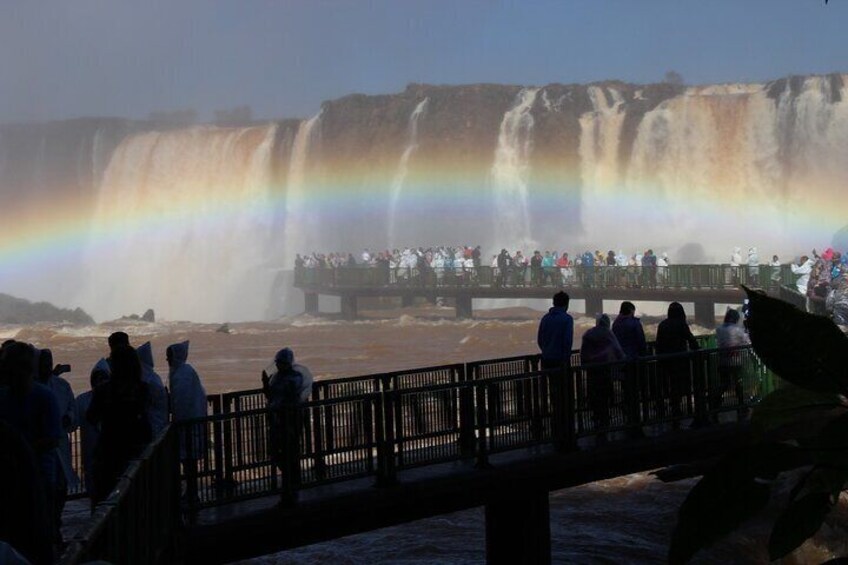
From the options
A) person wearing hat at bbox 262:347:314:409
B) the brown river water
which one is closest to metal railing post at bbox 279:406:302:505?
person wearing hat at bbox 262:347:314:409

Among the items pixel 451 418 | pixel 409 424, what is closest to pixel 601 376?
pixel 451 418

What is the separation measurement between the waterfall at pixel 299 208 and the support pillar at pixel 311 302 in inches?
374

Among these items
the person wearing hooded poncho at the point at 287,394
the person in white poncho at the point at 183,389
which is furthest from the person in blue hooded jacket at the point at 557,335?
the person in white poncho at the point at 183,389

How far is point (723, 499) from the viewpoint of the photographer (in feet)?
4.37

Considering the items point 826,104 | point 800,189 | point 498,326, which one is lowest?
point 498,326

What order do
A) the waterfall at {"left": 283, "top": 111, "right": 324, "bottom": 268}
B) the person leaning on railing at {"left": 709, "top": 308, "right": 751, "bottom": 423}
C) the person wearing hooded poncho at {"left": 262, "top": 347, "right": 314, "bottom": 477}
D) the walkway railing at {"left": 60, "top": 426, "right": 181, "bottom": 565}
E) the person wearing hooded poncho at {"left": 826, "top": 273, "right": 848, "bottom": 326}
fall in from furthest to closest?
1. the waterfall at {"left": 283, "top": 111, "right": 324, "bottom": 268}
2. the person wearing hooded poncho at {"left": 826, "top": 273, "right": 848, "bottom": 326}
3. the person leaning on railing at {"left": 709, "top": 308, "right": 751, "bottom": 423}
4. the person wearing hooded poncho at {"left": 262, "top": 347, "right": 314, "bottom": 477}
5. the walkway railing at {"left": 60, "top": 426, "right": 181, "bottom": 565}

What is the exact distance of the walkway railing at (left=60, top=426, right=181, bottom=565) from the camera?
141 inches

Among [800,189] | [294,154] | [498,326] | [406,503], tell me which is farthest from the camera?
[294,154]

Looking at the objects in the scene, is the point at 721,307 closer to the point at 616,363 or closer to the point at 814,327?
the point at 616,363

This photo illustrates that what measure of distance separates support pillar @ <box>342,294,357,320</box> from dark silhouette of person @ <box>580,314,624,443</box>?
1582 inches

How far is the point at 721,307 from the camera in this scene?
49562mm

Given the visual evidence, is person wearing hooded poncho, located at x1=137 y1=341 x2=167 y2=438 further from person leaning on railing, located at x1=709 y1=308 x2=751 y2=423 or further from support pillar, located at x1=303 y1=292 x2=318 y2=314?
support pillar, located at x1=303 y1=292 x2=318 y2=314

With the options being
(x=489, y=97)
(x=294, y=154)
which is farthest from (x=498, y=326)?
(x=489, y=97)

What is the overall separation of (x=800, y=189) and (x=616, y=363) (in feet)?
148
